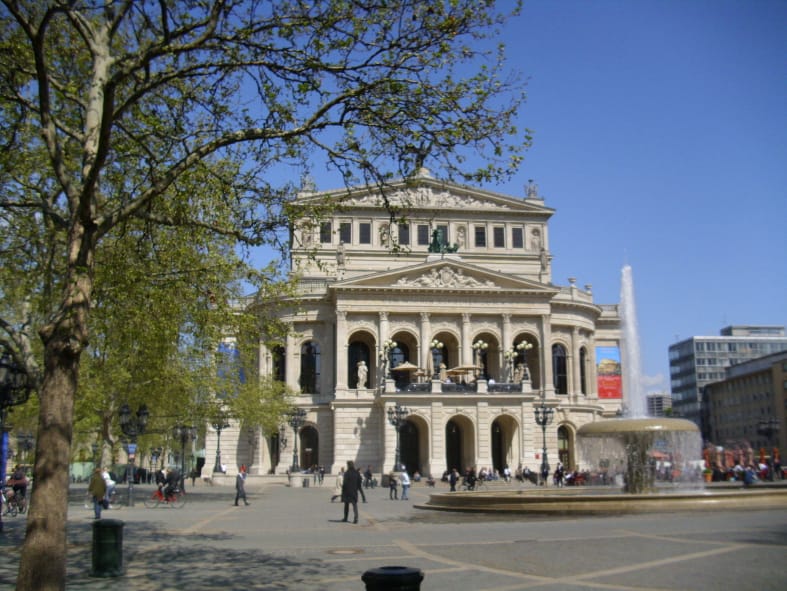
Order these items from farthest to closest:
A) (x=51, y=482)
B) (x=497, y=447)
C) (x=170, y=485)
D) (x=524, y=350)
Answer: (x=524, y=350) → (x=497, y=447) → (x=170, y=485) → (x=51, y=482)

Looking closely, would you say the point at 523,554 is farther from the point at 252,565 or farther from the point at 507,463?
the point at 507,463

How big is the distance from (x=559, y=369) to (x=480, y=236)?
13.5 metres

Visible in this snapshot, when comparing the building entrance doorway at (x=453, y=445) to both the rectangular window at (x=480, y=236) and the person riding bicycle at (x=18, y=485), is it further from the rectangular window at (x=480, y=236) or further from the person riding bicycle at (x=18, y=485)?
the person riding bicycle at (x=18, y=485)

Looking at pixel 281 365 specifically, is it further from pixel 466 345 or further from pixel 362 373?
pixel 466 345

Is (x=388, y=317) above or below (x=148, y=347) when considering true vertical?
above

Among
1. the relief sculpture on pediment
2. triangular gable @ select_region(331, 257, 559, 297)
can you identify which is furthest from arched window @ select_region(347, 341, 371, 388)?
the relief sculpture on pediment

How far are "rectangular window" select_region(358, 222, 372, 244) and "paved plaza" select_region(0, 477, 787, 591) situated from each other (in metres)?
45.4

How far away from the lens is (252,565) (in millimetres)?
13766

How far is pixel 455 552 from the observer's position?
49.9 feet

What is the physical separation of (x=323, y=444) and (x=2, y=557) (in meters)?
45.8

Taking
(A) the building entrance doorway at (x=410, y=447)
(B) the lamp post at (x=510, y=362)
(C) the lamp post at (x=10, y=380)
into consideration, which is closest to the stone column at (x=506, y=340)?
(B) the lamp post at (x=510, y=362)

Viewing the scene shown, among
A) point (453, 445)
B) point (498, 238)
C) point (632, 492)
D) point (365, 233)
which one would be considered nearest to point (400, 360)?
point (453, 445)

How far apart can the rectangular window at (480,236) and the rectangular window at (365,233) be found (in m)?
9.48

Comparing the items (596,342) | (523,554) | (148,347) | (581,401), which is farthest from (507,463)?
(523,554)
